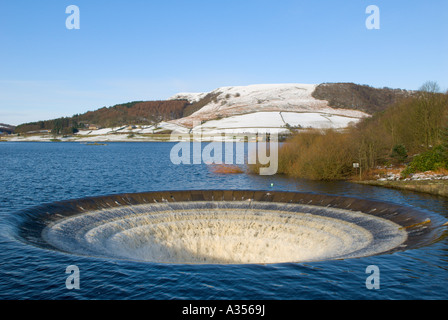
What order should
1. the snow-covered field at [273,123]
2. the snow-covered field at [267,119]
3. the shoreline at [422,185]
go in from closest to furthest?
the shoreline at [422,185] → the snow-covered field at [273,123] → the snow-covered field at [267,119]

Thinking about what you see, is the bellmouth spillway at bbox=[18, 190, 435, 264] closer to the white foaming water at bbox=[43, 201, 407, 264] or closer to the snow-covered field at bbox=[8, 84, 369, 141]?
the white foaming water at bbox=[43, 201, 407, 264]

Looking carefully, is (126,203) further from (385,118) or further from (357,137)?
(385,118)

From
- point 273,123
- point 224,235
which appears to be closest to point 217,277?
point 224,235

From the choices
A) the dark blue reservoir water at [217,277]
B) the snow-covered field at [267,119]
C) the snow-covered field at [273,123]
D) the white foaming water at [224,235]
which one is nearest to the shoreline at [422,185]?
the white foaming water at [224,235]

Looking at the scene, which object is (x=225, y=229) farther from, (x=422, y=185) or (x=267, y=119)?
(x=267, y=119)

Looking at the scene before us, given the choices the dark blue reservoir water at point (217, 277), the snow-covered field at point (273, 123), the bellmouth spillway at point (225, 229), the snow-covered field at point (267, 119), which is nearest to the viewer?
the dark blue reservoir water at point (217, 277)

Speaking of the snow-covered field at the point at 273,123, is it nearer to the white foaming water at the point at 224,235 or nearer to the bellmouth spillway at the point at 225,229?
the bellmouth spillway at the point at 225,229

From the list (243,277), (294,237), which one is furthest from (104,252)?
(294,237)
